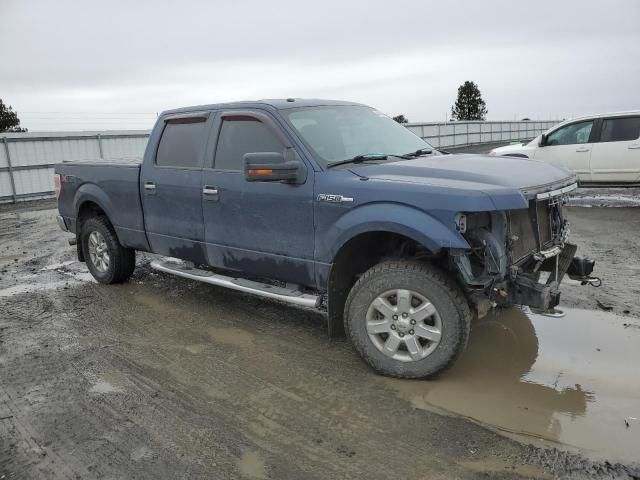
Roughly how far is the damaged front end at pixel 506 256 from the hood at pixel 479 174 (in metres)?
0.13

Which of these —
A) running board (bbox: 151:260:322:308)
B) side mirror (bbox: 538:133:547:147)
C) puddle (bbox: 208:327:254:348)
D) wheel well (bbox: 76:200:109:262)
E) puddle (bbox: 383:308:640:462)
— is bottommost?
puddle (bbox: 383:308:640:462)

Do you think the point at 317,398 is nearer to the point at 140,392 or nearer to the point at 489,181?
the point at 140,392

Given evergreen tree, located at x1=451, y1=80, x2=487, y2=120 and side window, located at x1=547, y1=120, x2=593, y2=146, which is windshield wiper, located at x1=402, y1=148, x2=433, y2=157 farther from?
evergreen tree, located at x1=451, y1=80, x2=487, y2=120

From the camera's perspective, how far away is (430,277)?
12.0 feet

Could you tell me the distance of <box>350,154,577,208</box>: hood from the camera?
3566 millimetres

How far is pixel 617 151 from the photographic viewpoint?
34.9ft

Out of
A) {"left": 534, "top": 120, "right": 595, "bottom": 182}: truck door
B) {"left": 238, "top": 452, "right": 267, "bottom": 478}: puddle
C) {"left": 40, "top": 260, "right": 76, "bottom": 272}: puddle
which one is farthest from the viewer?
{"left": 534, "top": 120, "right": 595, "bottom": 182}: truck door

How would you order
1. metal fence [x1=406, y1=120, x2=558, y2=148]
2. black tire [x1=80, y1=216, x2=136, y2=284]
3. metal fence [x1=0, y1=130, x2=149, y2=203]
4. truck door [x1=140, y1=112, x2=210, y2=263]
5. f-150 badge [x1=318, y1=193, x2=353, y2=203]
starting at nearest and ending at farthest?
f-150 badge [x1=318, y1=193, x2=353, y2=203]
truck door [x1=140, y1=112, x2=210, y2=263]
black tire [x1=80, y1=216, x2=136, y2=284]
metal fence [x1=0, y1=130, x2=149, y2=203]
metal fence [x1=406, y1=120, x2=558, y2=148]

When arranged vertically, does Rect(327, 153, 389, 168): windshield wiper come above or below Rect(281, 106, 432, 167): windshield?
below

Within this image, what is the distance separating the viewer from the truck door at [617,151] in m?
10.5

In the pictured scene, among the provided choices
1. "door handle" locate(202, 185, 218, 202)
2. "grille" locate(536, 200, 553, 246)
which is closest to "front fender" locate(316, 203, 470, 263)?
"grille" locate(536, 200, 553, 246)

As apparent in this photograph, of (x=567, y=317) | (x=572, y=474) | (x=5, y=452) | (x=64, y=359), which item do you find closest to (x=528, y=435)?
(x=572, y=474)

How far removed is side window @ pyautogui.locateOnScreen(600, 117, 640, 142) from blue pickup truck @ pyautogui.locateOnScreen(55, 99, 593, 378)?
7312 millimetres

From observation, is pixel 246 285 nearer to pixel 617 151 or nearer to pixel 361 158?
pixel 361 158
